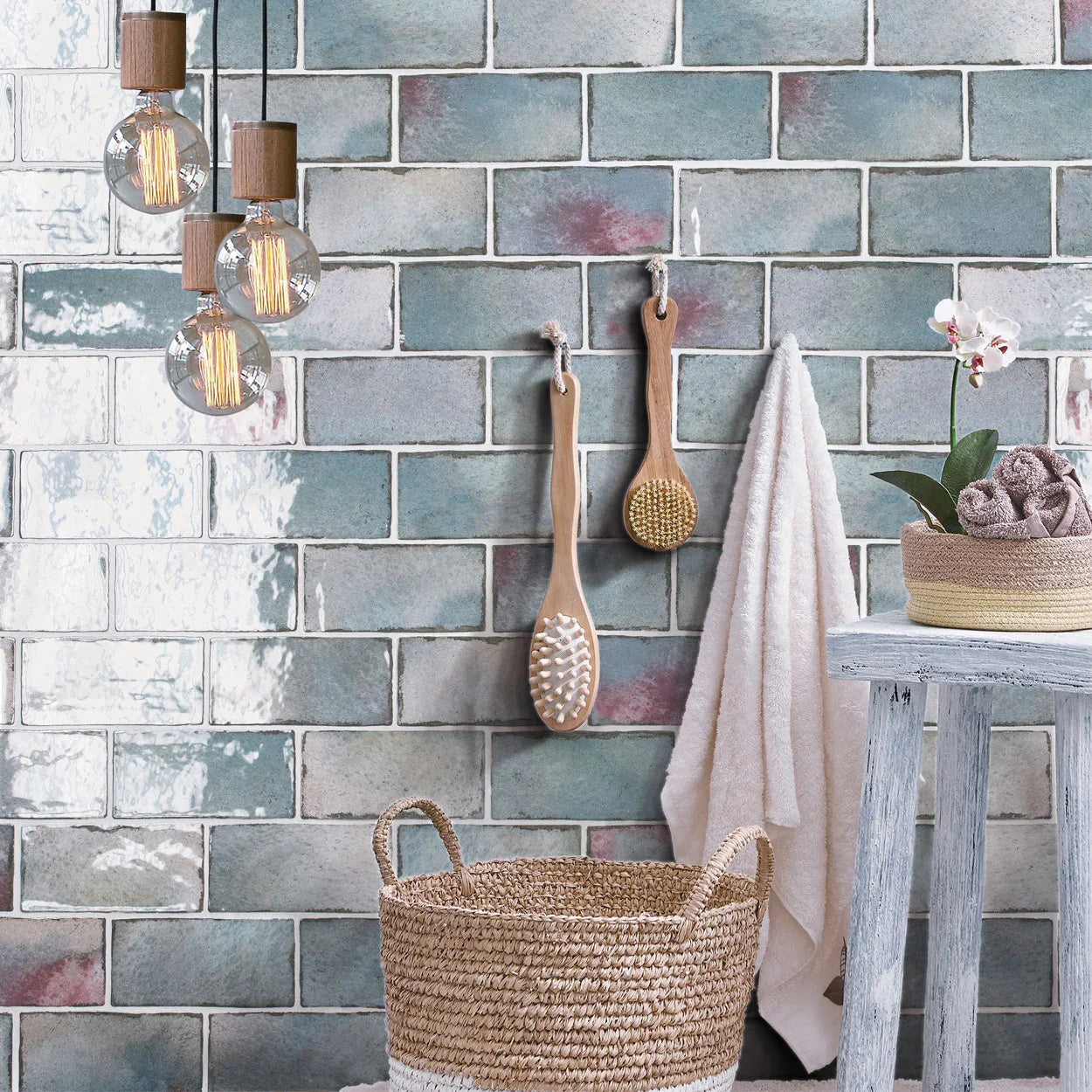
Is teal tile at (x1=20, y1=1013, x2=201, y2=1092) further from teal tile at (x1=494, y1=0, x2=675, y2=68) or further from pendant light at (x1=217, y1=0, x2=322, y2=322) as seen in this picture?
teal tile at (x1=494, y1=0, x2=675, y2=68)

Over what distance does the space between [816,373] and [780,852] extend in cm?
62

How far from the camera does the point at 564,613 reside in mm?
1506

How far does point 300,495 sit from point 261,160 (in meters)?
0.66

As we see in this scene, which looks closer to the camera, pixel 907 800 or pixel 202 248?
pixel 202 248

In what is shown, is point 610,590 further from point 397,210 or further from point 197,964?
point 197,964

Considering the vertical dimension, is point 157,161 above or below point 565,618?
above

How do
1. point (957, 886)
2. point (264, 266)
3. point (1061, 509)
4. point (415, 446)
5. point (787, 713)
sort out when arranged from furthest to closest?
point (415, 446) < point (787, 713) < point (957, 886) < point (1061, 509) < point (264, 266)

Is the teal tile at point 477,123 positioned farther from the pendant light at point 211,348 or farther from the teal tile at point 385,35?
the pendant light at point 211,348

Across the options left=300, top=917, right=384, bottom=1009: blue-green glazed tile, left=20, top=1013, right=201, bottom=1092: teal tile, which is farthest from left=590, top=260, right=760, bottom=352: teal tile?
left=20, top=1013, right=201, bottom=1092: teal tile

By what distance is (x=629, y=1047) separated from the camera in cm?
116

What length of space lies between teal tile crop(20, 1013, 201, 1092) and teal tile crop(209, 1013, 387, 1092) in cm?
4

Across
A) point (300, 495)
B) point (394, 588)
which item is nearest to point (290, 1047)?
point (394, 588)

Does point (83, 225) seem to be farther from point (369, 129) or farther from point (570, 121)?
point (570, 121)

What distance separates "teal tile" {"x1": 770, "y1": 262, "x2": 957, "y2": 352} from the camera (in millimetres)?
1545
